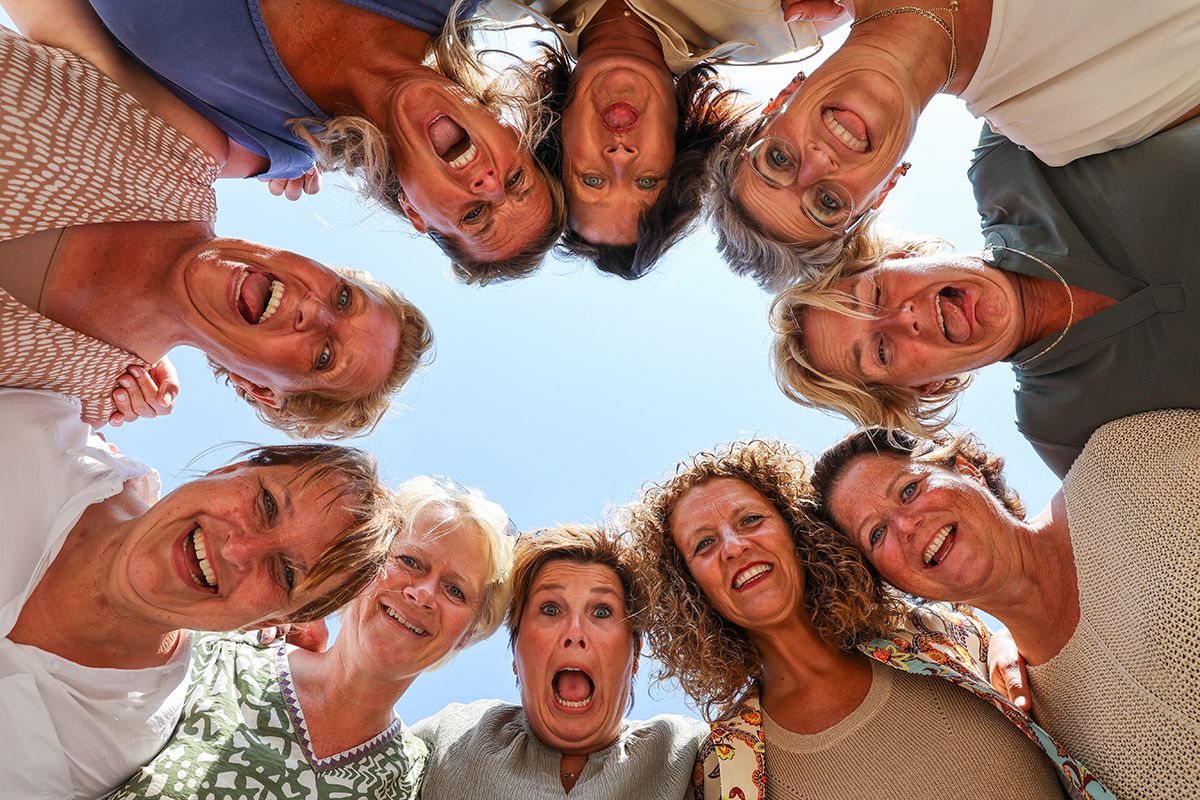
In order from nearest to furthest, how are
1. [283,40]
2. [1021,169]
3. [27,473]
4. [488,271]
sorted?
[27,473], [283,40], [1021,169], [488,271]

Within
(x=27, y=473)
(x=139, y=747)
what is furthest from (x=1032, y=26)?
(x=139, y=747)

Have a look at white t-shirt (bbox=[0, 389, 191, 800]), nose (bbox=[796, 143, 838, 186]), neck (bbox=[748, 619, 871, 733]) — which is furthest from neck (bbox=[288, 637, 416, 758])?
nose (bbox=[796, 143, 838, 186])

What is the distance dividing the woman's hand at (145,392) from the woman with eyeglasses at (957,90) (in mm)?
2593

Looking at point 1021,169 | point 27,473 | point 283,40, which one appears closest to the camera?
point 27,473

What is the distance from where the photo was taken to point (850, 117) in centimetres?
309

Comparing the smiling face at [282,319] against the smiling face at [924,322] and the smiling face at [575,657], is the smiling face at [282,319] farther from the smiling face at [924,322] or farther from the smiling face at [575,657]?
the smiling face at [924,322]

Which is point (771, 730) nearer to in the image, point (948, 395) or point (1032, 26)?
point (948, 395)

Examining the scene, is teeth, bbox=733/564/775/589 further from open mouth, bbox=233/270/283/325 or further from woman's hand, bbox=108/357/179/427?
woman's hand, bbox=108/357/179/427

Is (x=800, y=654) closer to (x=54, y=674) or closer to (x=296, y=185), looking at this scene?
(x=54, y=674)

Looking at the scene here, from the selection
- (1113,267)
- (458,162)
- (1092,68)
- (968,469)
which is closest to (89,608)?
(458,162)

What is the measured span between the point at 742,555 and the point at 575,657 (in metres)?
0.88

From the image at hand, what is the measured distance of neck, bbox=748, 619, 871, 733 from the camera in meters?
3.62

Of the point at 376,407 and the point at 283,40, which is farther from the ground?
the point at 283,40

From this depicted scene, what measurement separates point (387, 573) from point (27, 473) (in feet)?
4.66
